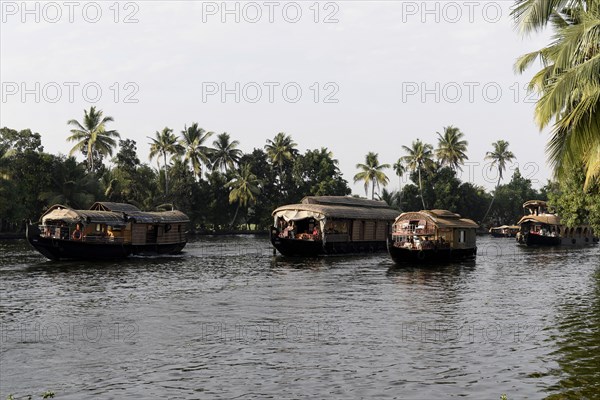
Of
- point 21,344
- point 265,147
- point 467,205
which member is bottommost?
point 21,344

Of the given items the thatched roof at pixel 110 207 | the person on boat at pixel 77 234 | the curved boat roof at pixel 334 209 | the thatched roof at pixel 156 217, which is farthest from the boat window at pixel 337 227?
the person on boat at pixel 77 234

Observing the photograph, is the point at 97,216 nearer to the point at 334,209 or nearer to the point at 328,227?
the point at 328,227

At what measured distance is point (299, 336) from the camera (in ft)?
55.5

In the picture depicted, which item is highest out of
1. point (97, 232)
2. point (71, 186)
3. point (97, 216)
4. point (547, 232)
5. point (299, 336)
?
point (71, 186)

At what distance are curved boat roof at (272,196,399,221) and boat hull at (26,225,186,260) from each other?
434 inches

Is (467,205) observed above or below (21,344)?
above

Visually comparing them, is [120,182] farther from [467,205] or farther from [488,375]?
[488,375]

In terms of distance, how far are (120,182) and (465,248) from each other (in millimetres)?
46600

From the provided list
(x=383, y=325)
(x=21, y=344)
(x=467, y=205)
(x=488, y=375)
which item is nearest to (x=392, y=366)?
(x=488, y=375)

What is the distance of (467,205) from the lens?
106438 millimetres

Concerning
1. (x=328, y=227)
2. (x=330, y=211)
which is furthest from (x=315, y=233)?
(x=330, y=211)

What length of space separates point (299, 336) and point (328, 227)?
1191 inches

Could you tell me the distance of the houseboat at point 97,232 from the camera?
130ft

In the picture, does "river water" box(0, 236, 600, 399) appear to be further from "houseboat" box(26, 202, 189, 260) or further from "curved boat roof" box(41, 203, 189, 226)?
"curved boat roof" box(41, 203, 189, 226)
